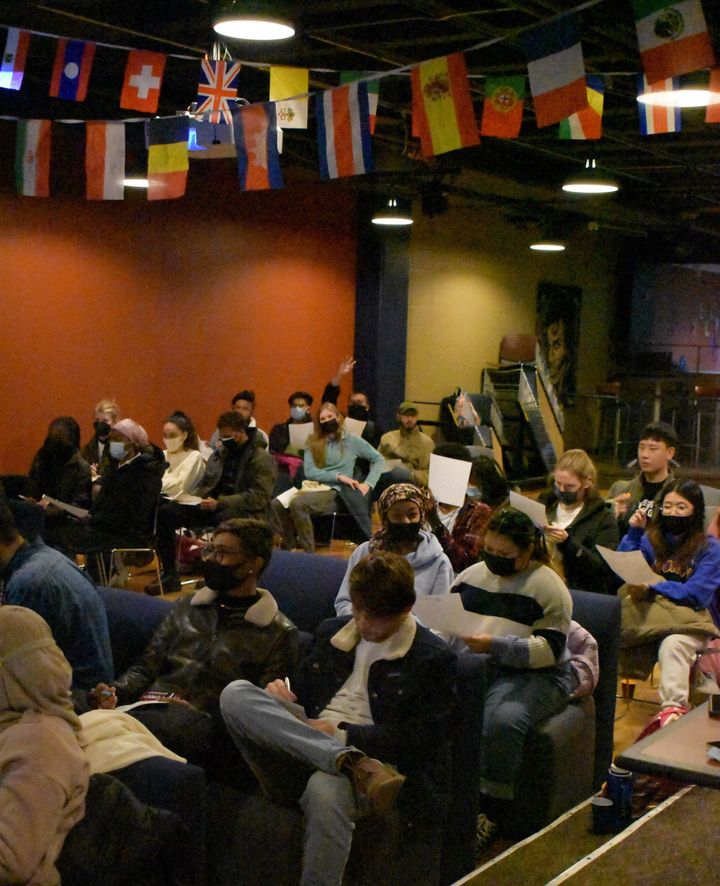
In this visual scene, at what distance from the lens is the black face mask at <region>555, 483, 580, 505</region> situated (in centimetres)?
563

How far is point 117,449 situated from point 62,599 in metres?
3.77

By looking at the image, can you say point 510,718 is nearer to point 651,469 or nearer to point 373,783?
point 373,783

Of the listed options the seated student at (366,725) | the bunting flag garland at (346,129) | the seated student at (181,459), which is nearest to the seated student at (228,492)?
the seated student at (181,459)

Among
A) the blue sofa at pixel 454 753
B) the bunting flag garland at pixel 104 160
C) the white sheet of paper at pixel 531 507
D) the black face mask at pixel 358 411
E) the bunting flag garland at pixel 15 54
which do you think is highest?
the bunting flag garland at pixel 15 54

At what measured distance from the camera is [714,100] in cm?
537

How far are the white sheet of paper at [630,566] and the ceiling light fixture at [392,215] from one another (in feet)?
24.3

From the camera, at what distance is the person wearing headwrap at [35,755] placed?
2.23m

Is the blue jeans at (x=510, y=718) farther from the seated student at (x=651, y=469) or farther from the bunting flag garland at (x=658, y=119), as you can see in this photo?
the bunting flag garland at (x=658, y=119)

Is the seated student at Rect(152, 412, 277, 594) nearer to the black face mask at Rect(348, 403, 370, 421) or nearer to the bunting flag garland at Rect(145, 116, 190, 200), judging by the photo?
the bunting flag garland at Rect(145, 116, 190, 200)

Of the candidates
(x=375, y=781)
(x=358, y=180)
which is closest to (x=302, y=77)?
(x=375, y=781)

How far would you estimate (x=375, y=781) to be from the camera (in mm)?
2900

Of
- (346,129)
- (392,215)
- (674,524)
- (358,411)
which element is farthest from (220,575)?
(392,215)

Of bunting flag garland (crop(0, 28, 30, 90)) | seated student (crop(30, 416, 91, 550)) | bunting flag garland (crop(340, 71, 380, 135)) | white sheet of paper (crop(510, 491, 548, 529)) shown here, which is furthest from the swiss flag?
white sheet of paper (crop(510, 491, 548, 529))

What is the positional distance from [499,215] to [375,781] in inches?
514
